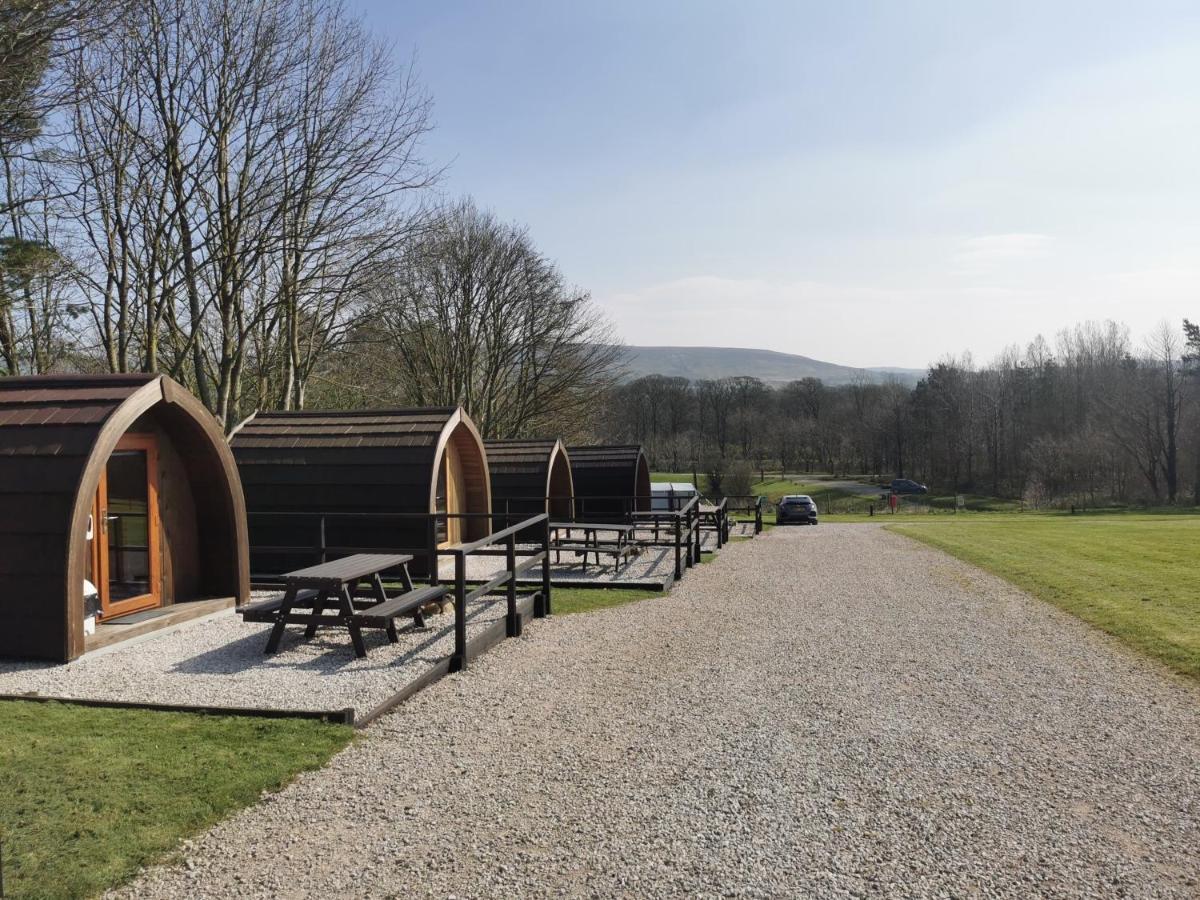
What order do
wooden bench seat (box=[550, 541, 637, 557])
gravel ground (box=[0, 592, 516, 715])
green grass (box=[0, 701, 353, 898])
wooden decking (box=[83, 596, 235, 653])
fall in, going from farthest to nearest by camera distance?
wooden bench seat (box=[550, 541, 637, 557]) → wooden decking (box=[83, 596, 235, 653]) → gravel ground (box=[0, 592, 516, 715]) → green grass (box=[0, 701, 353, 898])

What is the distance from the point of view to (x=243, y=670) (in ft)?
24.6

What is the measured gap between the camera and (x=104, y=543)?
8906 mm

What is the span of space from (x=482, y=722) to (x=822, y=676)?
3.38m

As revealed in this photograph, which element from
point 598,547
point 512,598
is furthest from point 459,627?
point 598,547

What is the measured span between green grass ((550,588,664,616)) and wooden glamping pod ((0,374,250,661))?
4055 mm

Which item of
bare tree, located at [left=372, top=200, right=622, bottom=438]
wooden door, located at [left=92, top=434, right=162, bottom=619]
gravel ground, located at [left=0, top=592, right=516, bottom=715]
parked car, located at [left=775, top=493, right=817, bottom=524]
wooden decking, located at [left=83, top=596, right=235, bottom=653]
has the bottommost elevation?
parked car, located at [left=775, top=493, right=817, bottom=524]

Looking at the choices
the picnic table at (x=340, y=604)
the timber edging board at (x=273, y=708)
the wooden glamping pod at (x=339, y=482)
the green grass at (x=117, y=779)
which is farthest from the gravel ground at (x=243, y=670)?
the wooden glamping pod at (x=339, y=482)

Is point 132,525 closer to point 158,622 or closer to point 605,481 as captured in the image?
point 158,622

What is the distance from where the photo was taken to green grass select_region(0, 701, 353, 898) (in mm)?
3893

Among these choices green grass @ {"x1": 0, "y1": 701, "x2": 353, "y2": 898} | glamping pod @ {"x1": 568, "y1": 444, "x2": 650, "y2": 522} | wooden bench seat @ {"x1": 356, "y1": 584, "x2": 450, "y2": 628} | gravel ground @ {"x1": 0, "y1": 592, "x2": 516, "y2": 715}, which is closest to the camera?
green grass @ {"x1": 0, "y1": 701, "x2": 353, "y2": 898}

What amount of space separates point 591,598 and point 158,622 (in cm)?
561

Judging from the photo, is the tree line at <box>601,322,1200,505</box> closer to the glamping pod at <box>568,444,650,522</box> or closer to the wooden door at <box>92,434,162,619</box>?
the glamping pod at <box>568,444,650,522</box>

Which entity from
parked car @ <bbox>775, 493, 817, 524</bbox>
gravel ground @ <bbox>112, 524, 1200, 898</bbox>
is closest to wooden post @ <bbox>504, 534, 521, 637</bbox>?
gravel ground @ <bbox>112, 524, 1200, 898</bbox>

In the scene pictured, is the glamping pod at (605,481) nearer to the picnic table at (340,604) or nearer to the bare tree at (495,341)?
the bare tree at (495,341)
